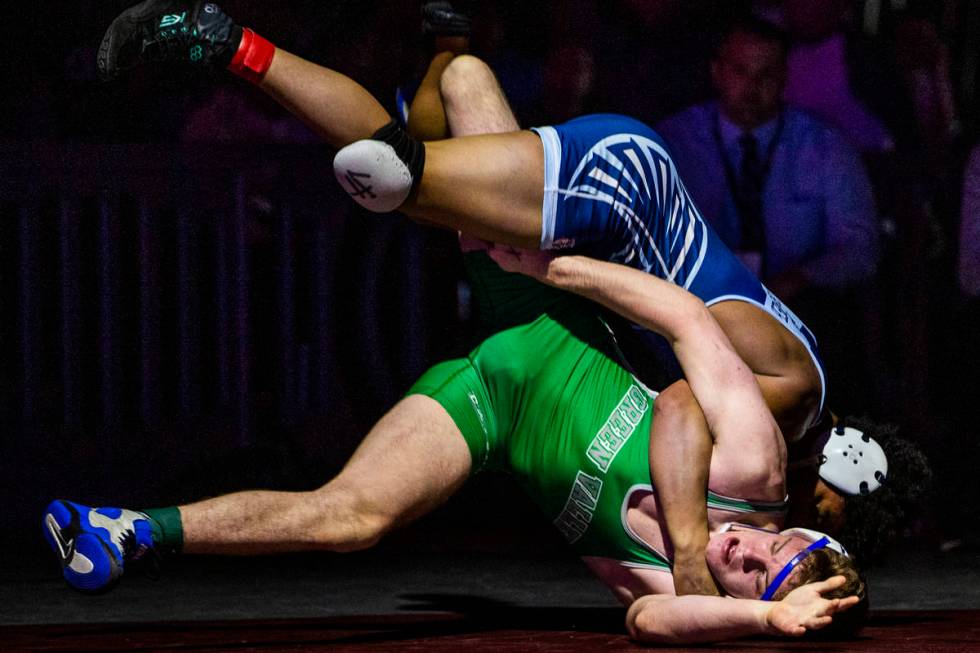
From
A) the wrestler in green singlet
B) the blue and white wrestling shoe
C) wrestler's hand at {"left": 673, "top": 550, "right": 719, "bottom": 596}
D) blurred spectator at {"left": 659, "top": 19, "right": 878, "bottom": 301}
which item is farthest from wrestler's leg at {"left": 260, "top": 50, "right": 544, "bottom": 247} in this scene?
blurred spectator at {"left": 659, "top": 19, "right": 878, "bottom": 301}

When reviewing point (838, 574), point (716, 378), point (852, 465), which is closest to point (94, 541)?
point (716, 378)

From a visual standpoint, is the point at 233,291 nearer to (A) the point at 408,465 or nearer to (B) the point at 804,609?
(A) the point at 408,465

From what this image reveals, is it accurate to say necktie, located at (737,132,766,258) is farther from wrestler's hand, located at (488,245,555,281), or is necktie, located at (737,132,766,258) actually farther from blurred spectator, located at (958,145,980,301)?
wrestler's hand, located at (488,245,555,281)

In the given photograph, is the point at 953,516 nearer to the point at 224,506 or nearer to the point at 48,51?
the point at 224,506

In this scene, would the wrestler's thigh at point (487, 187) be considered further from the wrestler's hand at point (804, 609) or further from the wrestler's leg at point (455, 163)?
the wrestler's hand at point (804, 609)

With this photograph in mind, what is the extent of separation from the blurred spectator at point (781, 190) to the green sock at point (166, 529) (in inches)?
103

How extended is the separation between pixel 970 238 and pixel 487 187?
2675mm

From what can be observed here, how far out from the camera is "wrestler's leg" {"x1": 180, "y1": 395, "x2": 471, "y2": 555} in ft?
10.0

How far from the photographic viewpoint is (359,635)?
3240mm

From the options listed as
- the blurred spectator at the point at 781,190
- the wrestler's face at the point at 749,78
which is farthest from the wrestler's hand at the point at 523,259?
the wrestler's face at the point at 749,78

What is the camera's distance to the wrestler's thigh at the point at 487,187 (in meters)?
3.06

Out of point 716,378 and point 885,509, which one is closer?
point 716,378

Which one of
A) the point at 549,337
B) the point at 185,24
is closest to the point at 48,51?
the point at 185,24

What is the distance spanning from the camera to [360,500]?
3203 millimetres
